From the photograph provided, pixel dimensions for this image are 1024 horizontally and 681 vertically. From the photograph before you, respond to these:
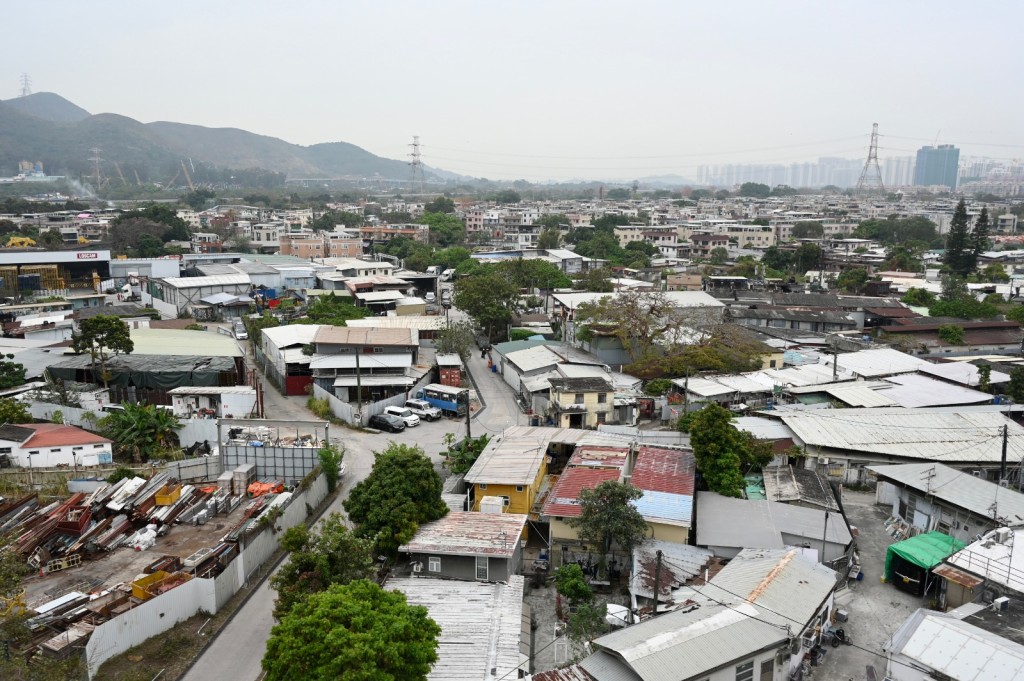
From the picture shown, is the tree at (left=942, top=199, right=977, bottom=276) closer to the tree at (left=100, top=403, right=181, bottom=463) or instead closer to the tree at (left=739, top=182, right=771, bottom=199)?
the tree at (left=100, top=403, right=181, bottom=463)

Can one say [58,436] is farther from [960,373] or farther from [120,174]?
[120,174]

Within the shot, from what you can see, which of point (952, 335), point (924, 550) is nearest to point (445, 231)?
point (952, 335)

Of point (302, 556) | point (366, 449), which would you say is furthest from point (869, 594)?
point (366, 449)

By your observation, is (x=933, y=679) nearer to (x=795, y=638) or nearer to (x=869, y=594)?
(x=795, y=638)

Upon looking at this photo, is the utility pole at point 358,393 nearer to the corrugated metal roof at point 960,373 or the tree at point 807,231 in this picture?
the corrugated metal roof at point 960,373

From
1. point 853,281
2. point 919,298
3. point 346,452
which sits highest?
point 853,281

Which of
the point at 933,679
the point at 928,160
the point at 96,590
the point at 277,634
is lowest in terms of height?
the point at 96,590

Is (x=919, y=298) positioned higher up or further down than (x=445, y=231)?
further down

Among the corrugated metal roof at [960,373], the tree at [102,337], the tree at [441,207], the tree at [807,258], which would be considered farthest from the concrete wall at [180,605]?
the tree at [441,207]
